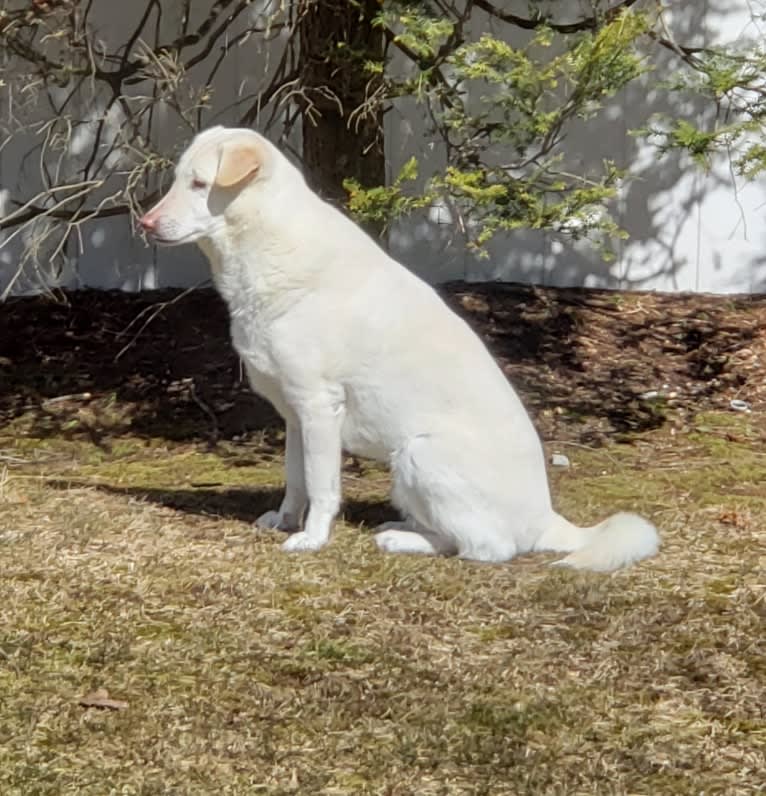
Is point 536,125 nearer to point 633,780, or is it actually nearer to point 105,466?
point 105,466

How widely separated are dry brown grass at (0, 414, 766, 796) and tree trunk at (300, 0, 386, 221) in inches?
85.3

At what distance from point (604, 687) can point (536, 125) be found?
2.84 metres

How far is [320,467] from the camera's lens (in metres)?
5.02

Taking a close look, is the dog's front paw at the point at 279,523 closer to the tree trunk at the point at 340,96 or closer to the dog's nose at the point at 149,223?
the dog's nose at the point at 149,223

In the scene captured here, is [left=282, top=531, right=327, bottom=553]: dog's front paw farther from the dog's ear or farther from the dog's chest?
the dog's ear

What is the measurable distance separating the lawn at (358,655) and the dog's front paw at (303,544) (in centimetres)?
7

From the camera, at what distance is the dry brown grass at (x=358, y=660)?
134 inches

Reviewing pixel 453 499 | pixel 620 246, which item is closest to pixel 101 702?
pixel 453 499

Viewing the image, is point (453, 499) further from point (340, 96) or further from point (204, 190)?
point (340, 96)

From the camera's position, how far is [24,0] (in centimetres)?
784

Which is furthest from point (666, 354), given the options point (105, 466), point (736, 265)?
point (105, 466)

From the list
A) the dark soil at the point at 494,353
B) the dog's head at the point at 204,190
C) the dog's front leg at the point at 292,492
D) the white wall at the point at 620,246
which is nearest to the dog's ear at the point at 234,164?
the dog's head at the point at 204,190

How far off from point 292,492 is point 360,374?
63 cm

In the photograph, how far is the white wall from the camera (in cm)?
895
